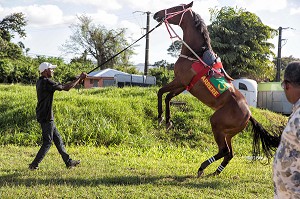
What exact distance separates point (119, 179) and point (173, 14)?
322 centimetres

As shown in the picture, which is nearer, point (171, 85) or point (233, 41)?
point (171, 85)

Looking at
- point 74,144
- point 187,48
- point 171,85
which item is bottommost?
point 74,144

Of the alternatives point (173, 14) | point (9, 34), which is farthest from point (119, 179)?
point (9, 34)

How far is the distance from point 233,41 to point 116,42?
57.6 ft

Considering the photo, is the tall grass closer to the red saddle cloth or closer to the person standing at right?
the red saddle cloth

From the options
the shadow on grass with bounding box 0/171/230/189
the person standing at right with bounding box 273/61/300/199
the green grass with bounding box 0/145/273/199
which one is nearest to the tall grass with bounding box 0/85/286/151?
the green grass with bounding box 0/145/273/199

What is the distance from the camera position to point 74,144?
414 inches

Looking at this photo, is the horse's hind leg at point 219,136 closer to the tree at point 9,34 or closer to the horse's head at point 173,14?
the horse's head at point 173,14

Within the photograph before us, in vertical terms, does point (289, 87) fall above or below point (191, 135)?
above

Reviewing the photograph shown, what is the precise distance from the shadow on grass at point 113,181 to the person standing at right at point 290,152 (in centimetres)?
344

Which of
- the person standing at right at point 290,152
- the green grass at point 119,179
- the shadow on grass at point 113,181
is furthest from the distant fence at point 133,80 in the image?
the person standing at right at point 290,152

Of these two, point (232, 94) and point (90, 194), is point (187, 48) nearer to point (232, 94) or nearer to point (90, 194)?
point (232, 94)

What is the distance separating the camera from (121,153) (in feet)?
31.2

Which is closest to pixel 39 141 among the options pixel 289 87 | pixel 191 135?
pixel 191 135
